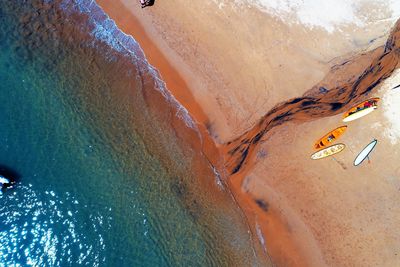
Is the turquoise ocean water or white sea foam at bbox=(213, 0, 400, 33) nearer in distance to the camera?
white sea foam at bbox=(213, 0, 400, 33)

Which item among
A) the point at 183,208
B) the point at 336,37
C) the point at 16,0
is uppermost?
the point at 16,0

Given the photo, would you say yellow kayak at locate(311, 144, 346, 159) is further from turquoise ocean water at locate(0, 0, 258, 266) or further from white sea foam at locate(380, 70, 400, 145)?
turquoise ocean water at locate(0, 0, 258, 266)

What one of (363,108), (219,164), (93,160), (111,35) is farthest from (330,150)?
(111,35)

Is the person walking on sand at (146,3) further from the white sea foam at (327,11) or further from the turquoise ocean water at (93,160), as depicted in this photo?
the white sea foam at (327,11)

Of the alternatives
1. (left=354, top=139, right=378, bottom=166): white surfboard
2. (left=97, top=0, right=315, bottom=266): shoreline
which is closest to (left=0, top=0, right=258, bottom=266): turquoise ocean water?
(left=97, top=0, right=315, bottom=266): shoreline

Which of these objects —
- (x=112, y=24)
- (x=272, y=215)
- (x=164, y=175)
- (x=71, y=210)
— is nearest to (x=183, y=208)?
(x=164, y=175)

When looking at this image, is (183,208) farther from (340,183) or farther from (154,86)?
(340,183)
